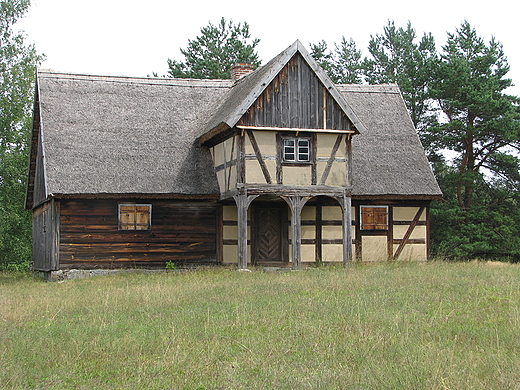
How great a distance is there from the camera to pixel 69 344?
9383 millimetres

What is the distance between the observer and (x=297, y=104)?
20.2 metres

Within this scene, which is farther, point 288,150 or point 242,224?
point 288,150

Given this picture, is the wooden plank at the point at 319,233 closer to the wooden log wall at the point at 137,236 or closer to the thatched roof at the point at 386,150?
the thatched roof at the point at 386,150

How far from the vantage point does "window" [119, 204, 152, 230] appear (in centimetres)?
2109

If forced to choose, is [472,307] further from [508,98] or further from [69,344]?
[508,98]

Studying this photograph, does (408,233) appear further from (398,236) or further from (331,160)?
(331,160)

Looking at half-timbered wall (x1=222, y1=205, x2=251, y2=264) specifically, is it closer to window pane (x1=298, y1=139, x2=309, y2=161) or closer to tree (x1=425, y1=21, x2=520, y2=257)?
window pane (x1=298, y1=139, x2=309, y2=161)

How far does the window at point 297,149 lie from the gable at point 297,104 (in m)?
0.43

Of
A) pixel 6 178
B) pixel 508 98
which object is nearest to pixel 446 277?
pixel 508 98

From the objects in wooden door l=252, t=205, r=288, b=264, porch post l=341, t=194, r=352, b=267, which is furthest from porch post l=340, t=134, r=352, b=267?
wooden door l=252, t=205, r=288, b=264

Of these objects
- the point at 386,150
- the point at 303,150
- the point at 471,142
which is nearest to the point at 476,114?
the point at 471,142

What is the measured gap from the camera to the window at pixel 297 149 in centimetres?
2028

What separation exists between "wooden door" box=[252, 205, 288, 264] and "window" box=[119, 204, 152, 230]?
135 inches

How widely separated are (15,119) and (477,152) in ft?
72.5
